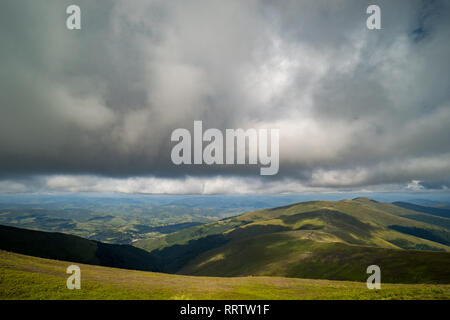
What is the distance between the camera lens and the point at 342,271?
126 m

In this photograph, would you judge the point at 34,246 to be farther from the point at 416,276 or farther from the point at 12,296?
the point at 416,276

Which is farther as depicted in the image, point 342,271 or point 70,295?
point 342,271

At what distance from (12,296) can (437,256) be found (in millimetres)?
154221
